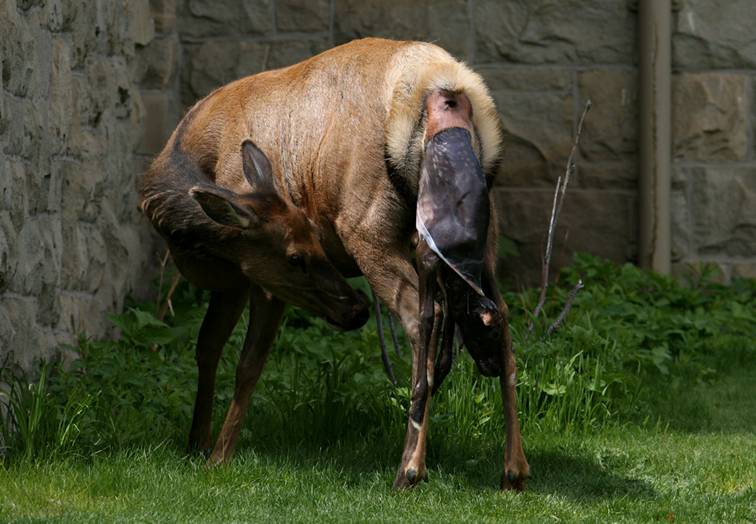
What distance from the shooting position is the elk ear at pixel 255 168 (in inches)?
234

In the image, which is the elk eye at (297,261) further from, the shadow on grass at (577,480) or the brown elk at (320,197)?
the shadow on grass at (577,480)

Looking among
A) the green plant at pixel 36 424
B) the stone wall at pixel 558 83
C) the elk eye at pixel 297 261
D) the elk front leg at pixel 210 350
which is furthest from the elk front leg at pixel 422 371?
the stone wall at pixel 558 83

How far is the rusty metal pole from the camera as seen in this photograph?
31.4 feet

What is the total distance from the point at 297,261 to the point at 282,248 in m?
0.09

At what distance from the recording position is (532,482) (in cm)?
577

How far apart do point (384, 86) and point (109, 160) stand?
3292 mm

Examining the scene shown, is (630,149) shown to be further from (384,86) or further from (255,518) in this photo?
(255,518)

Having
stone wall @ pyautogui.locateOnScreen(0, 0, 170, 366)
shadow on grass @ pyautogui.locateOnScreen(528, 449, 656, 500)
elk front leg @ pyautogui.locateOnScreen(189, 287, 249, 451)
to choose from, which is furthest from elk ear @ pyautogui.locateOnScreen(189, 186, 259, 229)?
shadow on grass @ pyautogui.locateOnScreen(528, 449, 656, 500)

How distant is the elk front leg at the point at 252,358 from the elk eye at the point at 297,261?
0.27 meters

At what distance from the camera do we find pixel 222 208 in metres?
5.84

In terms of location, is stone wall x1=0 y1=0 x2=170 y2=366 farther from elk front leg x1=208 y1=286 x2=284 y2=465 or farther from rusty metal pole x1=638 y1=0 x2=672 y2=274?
rusty metal pole x1=638 y1=0 x2=672 y2=274

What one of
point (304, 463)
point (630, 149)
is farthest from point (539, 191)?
point (304, 463)

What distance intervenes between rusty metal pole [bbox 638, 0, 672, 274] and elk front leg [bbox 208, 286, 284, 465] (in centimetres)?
413

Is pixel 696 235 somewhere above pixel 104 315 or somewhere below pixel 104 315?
above
